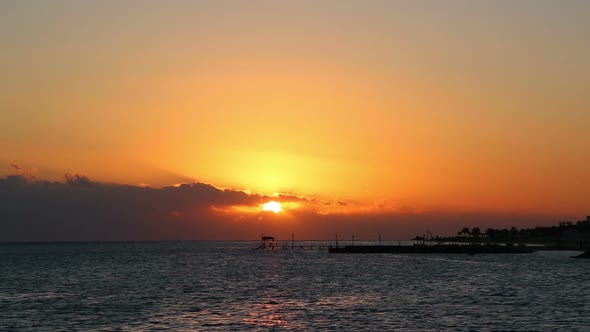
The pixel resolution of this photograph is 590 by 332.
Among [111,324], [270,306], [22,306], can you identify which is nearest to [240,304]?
[270,306]

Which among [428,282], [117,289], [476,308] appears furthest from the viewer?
[428,282]

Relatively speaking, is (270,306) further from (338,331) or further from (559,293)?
(559,293)

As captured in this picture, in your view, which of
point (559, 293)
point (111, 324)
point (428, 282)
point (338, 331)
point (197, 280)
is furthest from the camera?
point (197, 280)

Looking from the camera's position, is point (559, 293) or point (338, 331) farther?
point (559, 293)

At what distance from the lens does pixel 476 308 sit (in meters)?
61.8

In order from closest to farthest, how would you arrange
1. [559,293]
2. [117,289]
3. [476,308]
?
[476,308], [559,293], [117,289]

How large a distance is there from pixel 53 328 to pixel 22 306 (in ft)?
59.5

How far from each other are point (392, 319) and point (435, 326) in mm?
4850

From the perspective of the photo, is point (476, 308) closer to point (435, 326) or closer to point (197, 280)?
point (435, 326)

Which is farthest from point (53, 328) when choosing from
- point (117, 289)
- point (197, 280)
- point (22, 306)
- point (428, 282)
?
point (428, 282)

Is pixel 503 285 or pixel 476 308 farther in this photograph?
pixel 503 285

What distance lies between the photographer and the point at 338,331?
4803 cm

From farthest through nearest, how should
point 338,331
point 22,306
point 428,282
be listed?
point 428,282
point 22,306
point 338,331

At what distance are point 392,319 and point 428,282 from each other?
4205 centimetres
